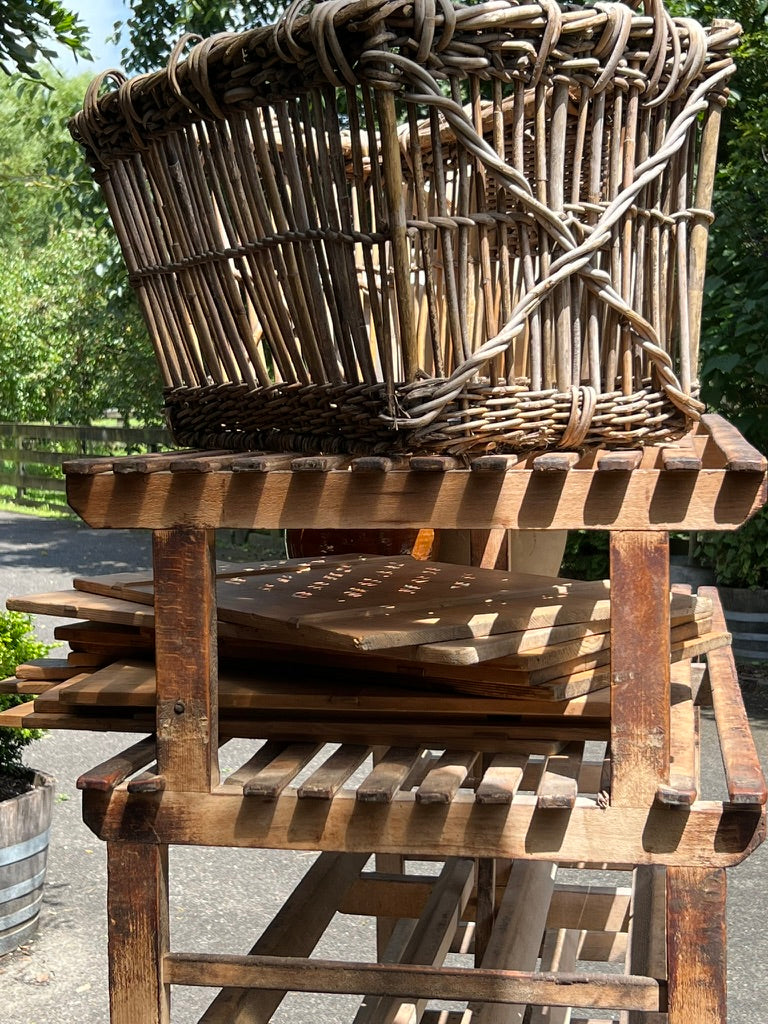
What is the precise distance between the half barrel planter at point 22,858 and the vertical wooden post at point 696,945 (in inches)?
94.6

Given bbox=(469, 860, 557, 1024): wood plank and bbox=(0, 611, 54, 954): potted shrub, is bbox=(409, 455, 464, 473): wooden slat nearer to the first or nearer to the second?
bbox=(469, 860, 557, 1024): wood plank

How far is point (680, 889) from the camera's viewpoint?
1.11 metres

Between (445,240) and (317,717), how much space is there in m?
0.55

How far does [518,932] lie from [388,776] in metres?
0.64

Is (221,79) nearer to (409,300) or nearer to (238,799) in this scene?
(409,300)

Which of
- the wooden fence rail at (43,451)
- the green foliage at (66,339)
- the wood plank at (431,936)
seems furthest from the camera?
the wooden fence rail at (43,451)

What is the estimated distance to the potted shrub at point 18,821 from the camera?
317 centimetres

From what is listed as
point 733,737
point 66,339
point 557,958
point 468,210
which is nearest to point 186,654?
point 468,210

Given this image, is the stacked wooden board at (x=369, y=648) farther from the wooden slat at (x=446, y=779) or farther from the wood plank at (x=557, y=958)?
the wood plank at (x=557, y=958)

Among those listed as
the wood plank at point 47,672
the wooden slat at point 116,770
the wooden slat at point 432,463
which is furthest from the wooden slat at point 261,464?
the wood plank at point 47,672

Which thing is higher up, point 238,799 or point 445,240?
point 445,240

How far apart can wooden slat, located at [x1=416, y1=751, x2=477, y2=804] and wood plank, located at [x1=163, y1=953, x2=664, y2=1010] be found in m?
0.19

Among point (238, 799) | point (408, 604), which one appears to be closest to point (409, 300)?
point (408, 604)

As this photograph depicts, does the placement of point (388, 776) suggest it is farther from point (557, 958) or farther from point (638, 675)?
point (557, 958)
